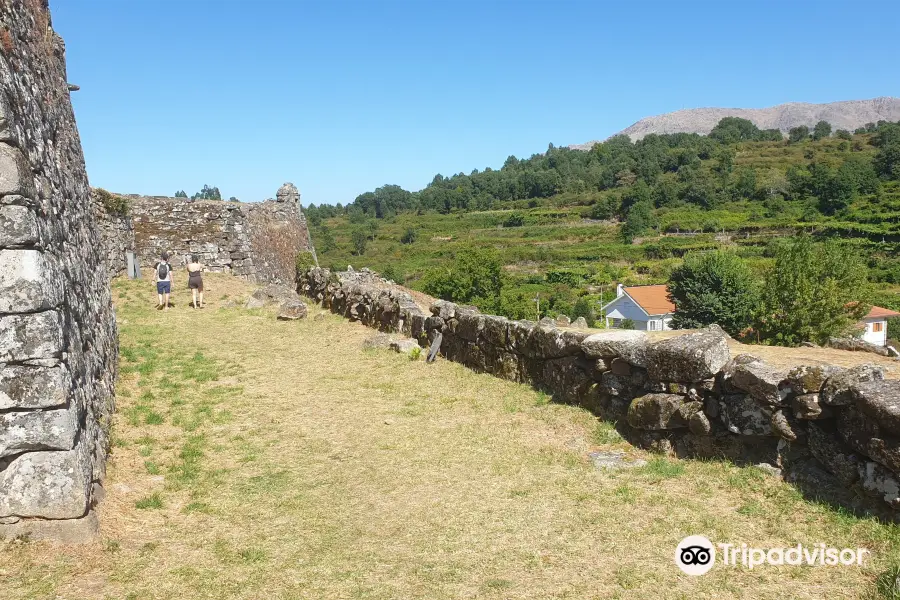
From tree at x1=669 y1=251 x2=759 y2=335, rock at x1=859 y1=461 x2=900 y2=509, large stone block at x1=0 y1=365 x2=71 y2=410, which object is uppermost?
large stone block at x1=0 y1=365 x2=71 y2=410

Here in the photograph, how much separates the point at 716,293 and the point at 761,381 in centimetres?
4161

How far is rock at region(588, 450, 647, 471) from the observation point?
6898 millimetres

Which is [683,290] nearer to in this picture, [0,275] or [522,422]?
[522,422]

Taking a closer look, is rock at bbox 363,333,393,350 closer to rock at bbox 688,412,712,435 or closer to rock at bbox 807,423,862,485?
rock at bbox 688,412,712,435

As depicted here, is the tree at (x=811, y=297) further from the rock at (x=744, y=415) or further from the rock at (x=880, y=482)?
the rock at (x=880, y=482)

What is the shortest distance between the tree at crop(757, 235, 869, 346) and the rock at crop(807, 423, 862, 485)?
30322mm

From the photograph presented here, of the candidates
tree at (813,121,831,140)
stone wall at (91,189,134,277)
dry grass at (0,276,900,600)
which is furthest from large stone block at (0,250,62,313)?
tree at (813,121,831,140)

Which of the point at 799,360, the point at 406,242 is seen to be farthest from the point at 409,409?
the point at 406,242

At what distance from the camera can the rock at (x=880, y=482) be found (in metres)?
5.01

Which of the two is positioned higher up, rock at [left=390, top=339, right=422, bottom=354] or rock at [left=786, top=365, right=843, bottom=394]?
rock at [left=786, top=365, right=843, bottom=394]

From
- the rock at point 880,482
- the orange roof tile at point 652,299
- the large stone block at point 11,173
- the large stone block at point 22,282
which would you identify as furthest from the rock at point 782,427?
the orange roof tile at point 652,299

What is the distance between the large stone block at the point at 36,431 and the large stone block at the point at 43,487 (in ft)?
0.24

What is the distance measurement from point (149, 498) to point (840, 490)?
20.9 feet

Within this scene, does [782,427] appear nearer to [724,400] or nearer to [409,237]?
[724,400]
